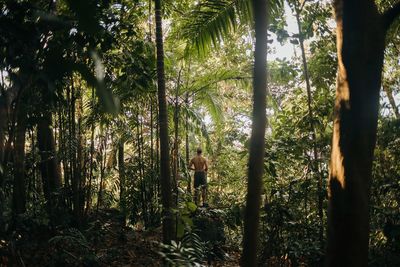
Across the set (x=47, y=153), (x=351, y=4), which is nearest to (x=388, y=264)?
(x=351, y=4)

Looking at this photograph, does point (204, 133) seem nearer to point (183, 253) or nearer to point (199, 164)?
point (199, 164)

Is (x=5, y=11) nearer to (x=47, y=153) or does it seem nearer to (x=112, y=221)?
(x=47, y=153)

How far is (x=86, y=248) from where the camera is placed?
4941 mm

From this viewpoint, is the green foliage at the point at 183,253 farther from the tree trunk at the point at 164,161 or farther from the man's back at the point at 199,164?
the man's back at the point at 199,164

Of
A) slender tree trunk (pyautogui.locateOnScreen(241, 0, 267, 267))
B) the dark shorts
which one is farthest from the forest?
the dark shorts

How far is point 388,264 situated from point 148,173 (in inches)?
161

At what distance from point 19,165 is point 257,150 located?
3620 mm

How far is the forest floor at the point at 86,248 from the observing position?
4582 millimetres

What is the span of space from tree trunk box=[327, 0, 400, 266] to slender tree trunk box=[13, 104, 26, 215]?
377cm

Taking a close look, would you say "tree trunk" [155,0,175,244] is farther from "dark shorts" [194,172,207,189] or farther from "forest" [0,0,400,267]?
"dark shorts" [194,172,207,189]

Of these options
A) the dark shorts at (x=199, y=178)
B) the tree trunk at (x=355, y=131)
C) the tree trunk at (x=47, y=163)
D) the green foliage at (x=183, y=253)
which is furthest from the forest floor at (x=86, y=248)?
the dark shorts at (x=199, y=178)

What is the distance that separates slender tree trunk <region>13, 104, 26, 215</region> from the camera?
5.05 metres

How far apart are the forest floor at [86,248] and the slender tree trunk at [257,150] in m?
2.01

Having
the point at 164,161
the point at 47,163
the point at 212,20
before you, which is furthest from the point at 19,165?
the point at 212,20
